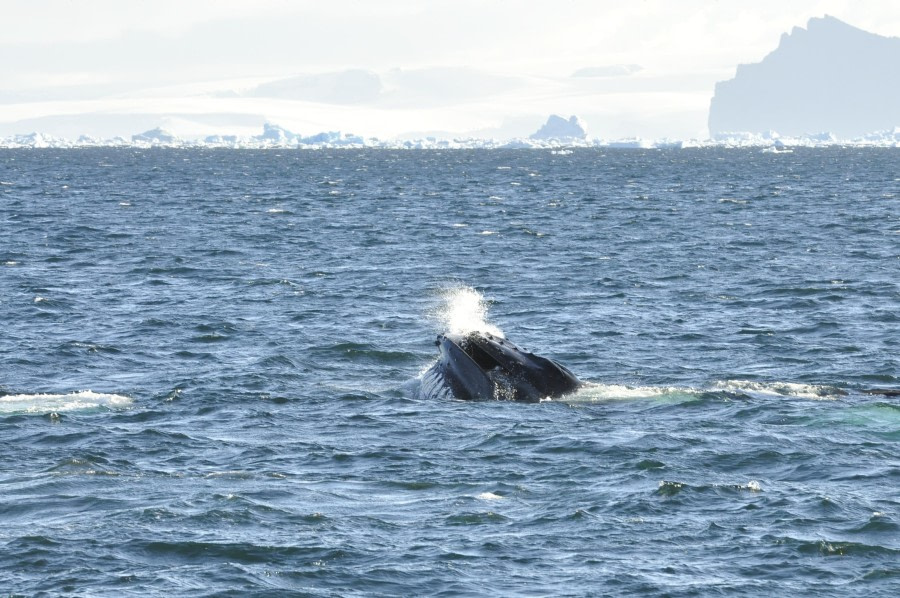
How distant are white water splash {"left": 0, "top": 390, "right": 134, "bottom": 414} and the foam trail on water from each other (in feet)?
39.0

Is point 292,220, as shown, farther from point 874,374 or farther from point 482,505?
point 482,505

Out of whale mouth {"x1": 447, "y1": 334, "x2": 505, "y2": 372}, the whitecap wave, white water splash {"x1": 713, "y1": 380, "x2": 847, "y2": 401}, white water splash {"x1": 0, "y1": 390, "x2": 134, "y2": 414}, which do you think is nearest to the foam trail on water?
the whitecap wave

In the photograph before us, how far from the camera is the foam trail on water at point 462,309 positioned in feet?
126

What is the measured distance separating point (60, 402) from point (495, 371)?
8.62 meters

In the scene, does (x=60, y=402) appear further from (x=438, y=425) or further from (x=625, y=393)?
(x=625, y=393)

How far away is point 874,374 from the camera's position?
29.9 meters

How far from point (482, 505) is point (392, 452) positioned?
11.8 feet

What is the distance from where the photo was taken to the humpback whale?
84.0ft

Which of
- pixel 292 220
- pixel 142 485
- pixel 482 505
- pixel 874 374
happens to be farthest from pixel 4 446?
pixel 292 220

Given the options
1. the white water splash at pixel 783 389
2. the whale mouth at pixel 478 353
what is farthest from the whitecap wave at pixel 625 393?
the whale mouth at pixel 478 353

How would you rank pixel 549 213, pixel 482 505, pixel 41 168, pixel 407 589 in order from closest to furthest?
1. pixel 407 589
2. pixel 482 505
3. pixel 549 213
4. pixel 41 168

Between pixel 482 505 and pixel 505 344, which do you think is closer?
pixel 482 505

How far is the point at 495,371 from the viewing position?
84.4ft

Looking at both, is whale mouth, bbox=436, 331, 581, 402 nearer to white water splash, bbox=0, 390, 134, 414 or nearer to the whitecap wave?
the whitecap wave
